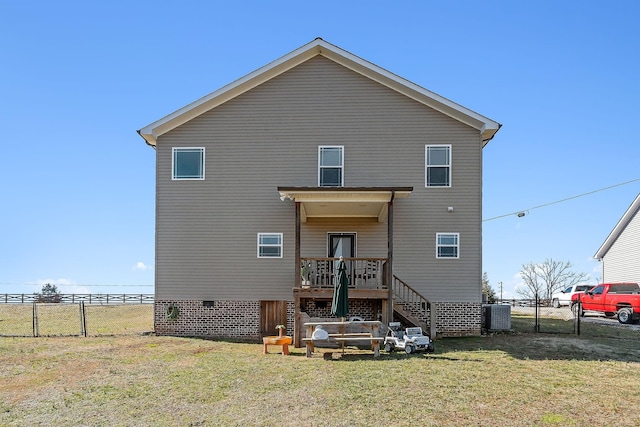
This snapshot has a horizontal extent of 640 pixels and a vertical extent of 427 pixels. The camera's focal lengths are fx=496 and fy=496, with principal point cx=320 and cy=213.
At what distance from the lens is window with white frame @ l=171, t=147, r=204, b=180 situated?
56.2 ft

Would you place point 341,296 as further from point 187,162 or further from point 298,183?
point 187,162

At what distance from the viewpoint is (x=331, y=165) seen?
1695cm

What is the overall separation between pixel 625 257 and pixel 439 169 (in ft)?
59.8

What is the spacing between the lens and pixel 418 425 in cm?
704

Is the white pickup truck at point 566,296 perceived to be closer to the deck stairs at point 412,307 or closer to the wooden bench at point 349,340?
the deck stairs at point 412,307

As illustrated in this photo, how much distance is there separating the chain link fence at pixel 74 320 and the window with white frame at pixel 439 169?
11.1 m

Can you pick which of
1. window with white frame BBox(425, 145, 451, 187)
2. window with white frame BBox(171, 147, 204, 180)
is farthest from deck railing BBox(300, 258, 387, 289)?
window with white frame BBox(171, 147, 204, 180)

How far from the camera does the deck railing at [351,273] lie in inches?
604

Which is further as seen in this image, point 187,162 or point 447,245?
point 187,162

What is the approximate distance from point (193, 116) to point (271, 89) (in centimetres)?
285

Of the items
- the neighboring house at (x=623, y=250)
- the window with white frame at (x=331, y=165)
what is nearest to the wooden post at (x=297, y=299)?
the window with white frame at (x=331, y=165)

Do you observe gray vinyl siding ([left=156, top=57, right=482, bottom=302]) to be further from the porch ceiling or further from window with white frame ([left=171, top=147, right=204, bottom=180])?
the porch ceiling

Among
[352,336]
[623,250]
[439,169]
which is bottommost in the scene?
[352,336]

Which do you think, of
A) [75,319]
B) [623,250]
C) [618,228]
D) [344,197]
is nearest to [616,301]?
[623,250]
